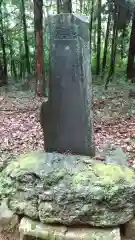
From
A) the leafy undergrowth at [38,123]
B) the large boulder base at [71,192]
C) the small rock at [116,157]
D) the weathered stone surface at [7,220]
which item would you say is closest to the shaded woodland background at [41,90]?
the leafy undergrowth at [38,123]

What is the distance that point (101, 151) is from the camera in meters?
4.44

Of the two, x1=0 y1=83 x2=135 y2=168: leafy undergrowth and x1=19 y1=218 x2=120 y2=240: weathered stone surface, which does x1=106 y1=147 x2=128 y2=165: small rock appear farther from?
x1=19 y1=218 x2=120 y2=240: weathered stone surface

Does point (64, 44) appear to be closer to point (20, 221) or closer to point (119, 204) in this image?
point (119, 204)

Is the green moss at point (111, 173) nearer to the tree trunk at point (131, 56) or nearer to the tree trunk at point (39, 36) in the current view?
the tree trunk at point (39, 36)

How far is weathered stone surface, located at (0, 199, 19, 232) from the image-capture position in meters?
3.77

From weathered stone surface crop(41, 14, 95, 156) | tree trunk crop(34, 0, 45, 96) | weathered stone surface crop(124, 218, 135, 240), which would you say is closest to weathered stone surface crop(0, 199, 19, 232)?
weathered stone surface crop(41, 14, 95, 156)

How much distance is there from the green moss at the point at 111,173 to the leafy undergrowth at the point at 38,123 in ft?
3.34

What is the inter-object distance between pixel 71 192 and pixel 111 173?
0.59 metres

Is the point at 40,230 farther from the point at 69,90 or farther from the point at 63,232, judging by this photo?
the point at 69,90

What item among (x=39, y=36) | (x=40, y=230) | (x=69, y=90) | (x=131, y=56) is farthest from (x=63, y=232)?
(x=131, y=56)

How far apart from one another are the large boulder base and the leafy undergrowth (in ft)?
4.01

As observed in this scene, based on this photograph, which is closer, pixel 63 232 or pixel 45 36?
pixel 63 232

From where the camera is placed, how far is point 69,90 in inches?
153

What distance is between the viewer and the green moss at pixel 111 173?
3.57 metres
